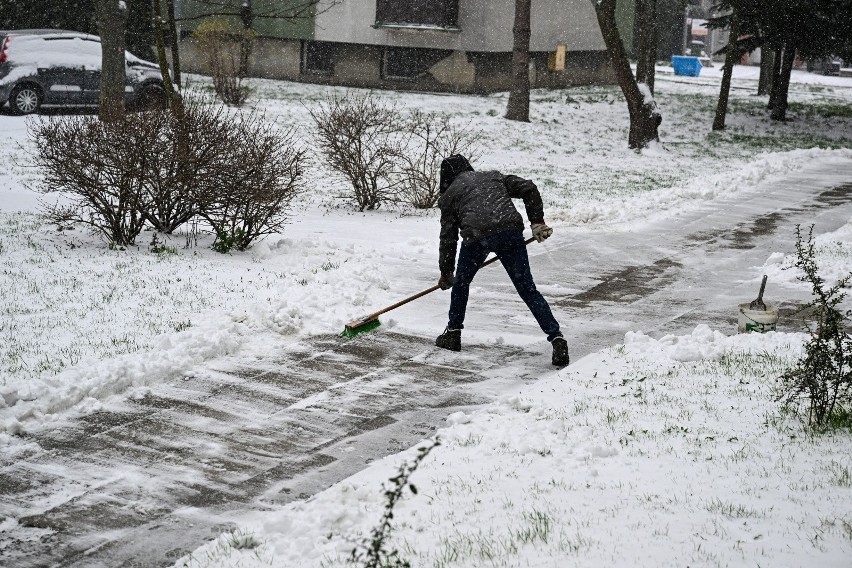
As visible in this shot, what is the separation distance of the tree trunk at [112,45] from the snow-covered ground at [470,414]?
19.8 ft

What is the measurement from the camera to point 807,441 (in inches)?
225

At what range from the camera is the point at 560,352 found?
298 inches

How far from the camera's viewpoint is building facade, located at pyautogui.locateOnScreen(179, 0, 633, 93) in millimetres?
31922

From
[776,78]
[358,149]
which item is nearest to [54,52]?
[358,149]

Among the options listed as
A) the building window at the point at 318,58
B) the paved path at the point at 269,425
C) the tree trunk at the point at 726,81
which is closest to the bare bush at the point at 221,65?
the building window at the point at 318,58

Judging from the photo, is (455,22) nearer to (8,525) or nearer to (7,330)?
(7,330)

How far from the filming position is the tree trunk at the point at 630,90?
74.9 ft

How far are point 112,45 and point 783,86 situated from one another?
1968cm

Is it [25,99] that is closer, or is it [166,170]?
[166,170]

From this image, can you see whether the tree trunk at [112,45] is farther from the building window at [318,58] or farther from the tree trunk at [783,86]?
the tree trunk at [783,86]

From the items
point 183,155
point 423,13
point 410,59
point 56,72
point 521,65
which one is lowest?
point 183,155

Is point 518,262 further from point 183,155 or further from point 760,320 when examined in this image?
point 183,155

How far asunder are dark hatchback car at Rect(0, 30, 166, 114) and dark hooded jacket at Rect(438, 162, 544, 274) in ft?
47.1

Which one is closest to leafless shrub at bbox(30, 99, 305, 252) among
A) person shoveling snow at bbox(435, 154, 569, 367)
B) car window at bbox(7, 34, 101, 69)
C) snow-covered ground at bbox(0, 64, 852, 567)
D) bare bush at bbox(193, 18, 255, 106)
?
snow-covered ground at bbox(0, 64, 852, 567)
